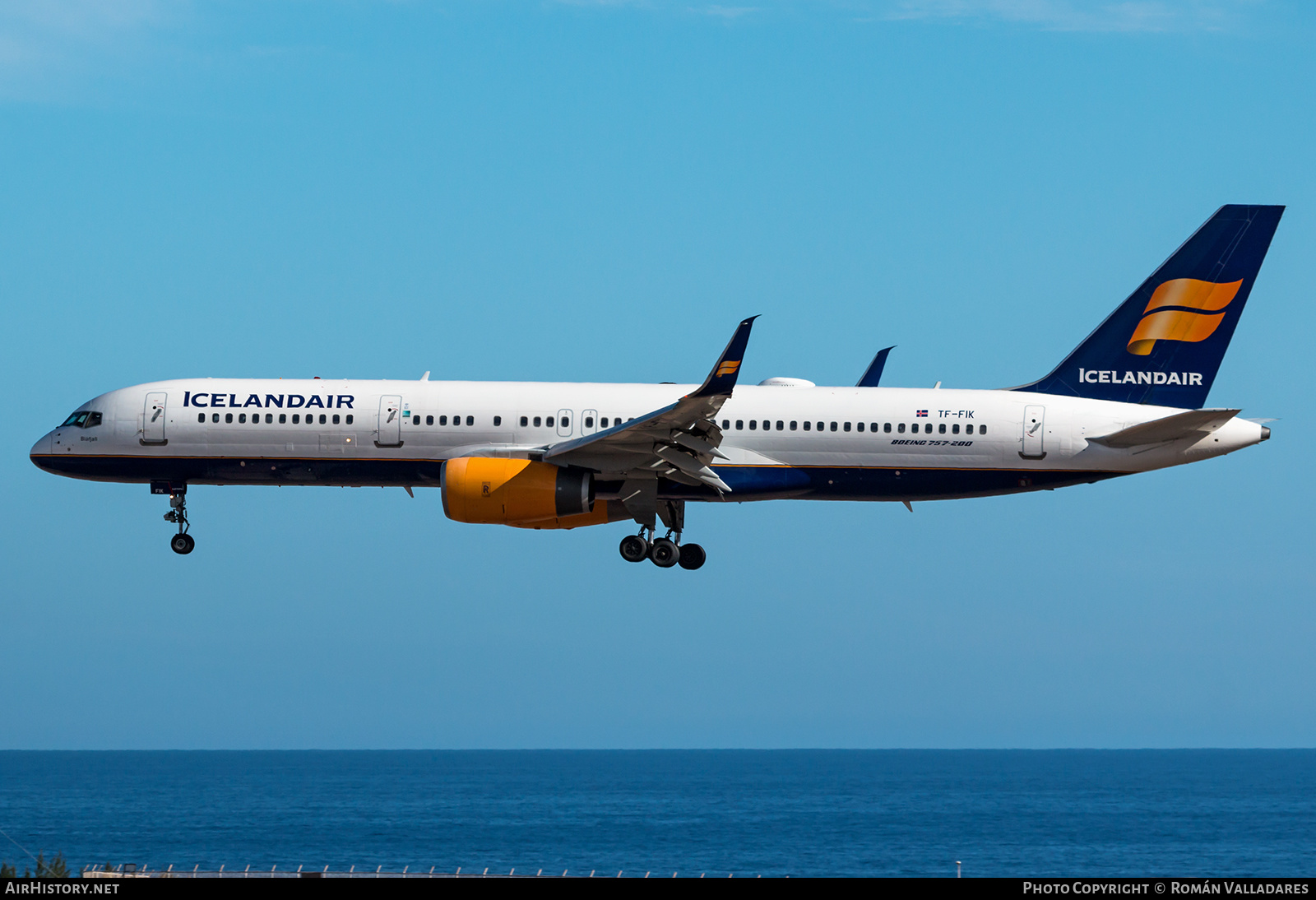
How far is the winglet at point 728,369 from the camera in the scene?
36688mm

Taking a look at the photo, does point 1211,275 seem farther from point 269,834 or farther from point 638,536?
point 269,834

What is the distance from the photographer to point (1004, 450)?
4328 cm

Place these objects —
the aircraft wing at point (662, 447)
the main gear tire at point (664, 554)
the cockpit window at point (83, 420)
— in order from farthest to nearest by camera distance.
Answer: the cockpit window at point (83, 420) → the main gear tire at point (664, 554) → the aircraft wing at point (662, 447)

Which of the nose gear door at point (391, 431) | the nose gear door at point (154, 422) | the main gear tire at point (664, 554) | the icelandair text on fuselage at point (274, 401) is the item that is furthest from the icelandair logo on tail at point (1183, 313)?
the nose gear door at point (154, 422)

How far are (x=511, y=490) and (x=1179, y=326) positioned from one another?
20847 mm

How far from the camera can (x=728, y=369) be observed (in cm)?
3750

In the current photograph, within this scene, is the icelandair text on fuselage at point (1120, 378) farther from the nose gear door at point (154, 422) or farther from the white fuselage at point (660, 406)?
the nose gear door at point (154, 422)

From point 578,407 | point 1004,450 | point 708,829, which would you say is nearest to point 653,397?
point 578,407

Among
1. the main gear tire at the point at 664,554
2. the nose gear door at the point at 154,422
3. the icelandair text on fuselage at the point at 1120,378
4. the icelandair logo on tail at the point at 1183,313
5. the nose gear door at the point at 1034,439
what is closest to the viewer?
the nose gear door at the point at 1034,439

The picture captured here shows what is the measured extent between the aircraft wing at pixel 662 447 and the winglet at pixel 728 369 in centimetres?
10

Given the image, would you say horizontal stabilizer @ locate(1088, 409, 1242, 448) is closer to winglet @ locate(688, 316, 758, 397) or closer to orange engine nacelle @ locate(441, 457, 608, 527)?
winglet @ locate(688, 316, 758, 397)

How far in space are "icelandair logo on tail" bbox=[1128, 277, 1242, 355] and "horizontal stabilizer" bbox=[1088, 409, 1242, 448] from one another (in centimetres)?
411

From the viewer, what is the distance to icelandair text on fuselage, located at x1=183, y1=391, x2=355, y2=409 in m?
44.5

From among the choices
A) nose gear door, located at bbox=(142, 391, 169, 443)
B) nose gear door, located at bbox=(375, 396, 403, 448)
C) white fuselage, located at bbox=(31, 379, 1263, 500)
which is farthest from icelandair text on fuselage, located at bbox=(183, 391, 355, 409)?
nose gear door, located at bbox=(375, 396, 403, 448)
